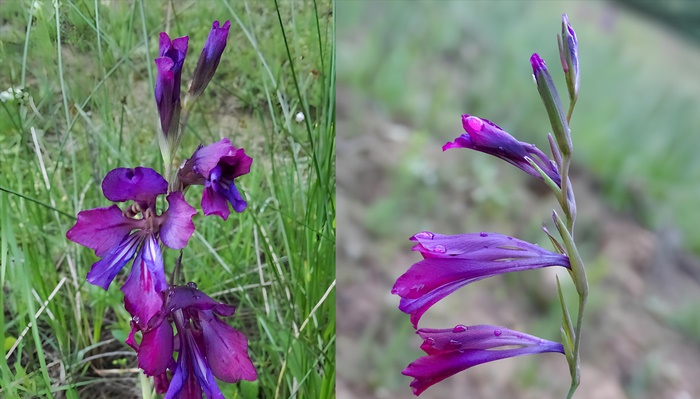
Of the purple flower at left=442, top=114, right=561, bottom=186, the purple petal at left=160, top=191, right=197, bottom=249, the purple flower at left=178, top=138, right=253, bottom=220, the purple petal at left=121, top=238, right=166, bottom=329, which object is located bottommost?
the purple petal at left=121, top=238, right=166, bottom=329

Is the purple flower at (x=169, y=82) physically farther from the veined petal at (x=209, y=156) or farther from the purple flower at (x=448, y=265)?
the purple flower at (x=448, y=265)

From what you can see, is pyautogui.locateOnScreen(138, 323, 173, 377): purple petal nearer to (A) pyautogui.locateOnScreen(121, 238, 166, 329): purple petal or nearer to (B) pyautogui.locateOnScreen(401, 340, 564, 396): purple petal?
(A) pyautogui.locateOnScreen(121, 238, 166, 329): purple petal

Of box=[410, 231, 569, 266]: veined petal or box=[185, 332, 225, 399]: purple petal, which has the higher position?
box=[410, 231, 569, 266]: veined petal

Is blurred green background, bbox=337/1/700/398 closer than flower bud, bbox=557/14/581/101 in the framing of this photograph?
No

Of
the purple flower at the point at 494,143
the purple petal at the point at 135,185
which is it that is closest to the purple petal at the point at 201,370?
the purple petal at the point at 135,185

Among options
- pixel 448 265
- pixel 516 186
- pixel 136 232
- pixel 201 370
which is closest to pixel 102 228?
pixel 136 232

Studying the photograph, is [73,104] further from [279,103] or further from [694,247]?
[694,247]

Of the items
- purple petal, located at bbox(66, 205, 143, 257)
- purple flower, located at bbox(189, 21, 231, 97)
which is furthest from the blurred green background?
purple petal, located at bbox(66, 205, 143, 257)

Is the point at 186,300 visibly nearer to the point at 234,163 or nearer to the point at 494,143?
the point at 234,163
